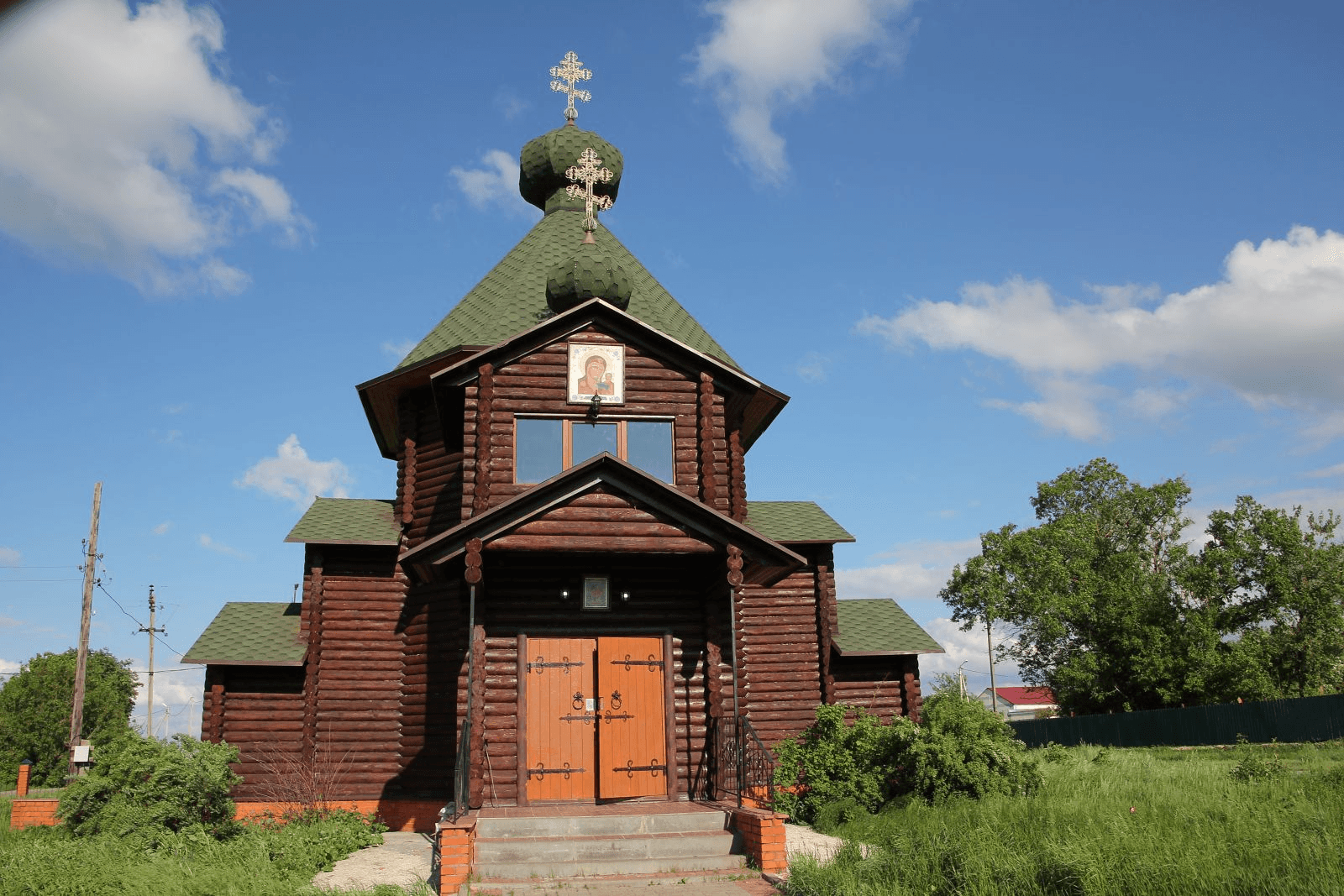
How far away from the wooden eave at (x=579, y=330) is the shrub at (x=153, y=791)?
5793 mm

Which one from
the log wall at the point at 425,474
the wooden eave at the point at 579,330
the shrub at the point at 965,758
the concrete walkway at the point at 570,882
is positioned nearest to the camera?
the concrete walkway at the point at 570,882

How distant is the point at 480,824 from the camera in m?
10.9

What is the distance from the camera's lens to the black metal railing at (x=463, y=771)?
36.7 ft

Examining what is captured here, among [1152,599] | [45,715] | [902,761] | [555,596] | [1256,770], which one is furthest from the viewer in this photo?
[45,715]

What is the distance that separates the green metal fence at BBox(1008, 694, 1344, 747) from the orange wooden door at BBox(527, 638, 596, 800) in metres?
16.4

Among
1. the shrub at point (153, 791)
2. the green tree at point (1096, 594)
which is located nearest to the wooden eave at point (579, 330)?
the shrub at point (153, 791)

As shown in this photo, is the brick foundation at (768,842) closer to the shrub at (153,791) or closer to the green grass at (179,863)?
the green grass at (179,863)

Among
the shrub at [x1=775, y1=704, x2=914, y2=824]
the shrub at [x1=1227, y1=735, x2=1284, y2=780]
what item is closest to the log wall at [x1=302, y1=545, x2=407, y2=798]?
the shrub at [x1=775, y1=704, x2=914, y2=824]

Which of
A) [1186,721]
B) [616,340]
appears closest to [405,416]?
[616,340]

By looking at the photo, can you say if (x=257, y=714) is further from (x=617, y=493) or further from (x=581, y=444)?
(x=617, y=493)

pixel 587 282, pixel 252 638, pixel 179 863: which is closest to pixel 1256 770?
pixel 587 282

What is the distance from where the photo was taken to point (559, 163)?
2156 centimetres

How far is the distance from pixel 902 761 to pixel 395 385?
10.2 metres

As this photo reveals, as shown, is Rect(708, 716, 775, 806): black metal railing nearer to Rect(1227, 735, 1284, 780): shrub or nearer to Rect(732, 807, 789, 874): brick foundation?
Rect(732, 807, 789, 874): brick foundation
